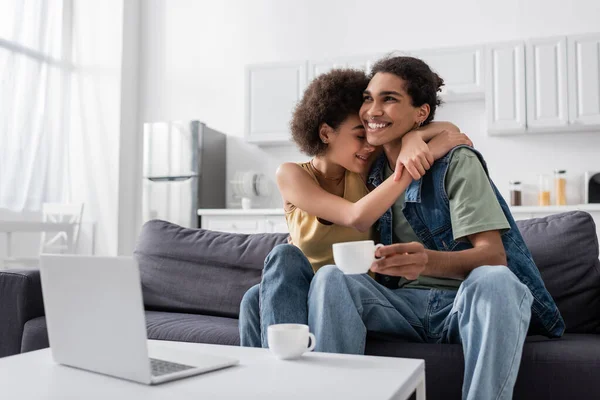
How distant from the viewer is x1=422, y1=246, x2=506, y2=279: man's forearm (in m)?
→ 1.42

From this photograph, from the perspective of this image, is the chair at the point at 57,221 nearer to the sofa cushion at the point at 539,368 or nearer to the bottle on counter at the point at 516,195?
the bottle on counter at the point at 516,195

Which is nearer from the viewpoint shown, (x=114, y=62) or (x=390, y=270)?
(x=390, y=270)

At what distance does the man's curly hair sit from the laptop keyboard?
101 centimetres

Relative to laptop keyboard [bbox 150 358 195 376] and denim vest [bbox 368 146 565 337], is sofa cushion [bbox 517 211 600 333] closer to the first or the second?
denim vest [bbox 368 146 565 337]

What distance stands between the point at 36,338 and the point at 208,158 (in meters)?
3.24

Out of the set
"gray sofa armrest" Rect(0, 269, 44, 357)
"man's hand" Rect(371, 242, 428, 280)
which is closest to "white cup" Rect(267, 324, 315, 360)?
"man's hand" Rect(371, 242, 428, 280)

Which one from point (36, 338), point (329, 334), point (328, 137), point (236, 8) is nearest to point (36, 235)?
point (236, 8)

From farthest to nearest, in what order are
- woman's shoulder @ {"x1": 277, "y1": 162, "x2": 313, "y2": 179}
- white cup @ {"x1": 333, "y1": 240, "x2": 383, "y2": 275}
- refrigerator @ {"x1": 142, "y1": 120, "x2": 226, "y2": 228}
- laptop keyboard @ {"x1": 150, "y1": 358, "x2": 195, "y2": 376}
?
1. refrigerator @ {"x1": 142, "y1": 120, "x2": 226, "y2": 228}
2. woman's shoulder @ {"x1": 277, "y1": 162, "x2": 313, "y2": 179}
3. white cup @ {"x1": 333, "y1": 240, "x2": 383, "y2": 275}
4. laptop keyboard @ {"x1": 150, "y1": 358, "x2": 195, "y2": 376}

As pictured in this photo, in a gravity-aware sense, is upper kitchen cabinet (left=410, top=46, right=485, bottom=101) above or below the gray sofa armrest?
above

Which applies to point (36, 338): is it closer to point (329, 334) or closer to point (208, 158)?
point (329, 334)

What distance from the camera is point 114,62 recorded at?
563cm

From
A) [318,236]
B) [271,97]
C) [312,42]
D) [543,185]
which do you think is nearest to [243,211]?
[271,97]

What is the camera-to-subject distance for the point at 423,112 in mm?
1832

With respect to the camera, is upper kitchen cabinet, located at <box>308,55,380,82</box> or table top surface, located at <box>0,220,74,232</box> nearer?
table top surface, located at <box>0,220,74,232</box>
